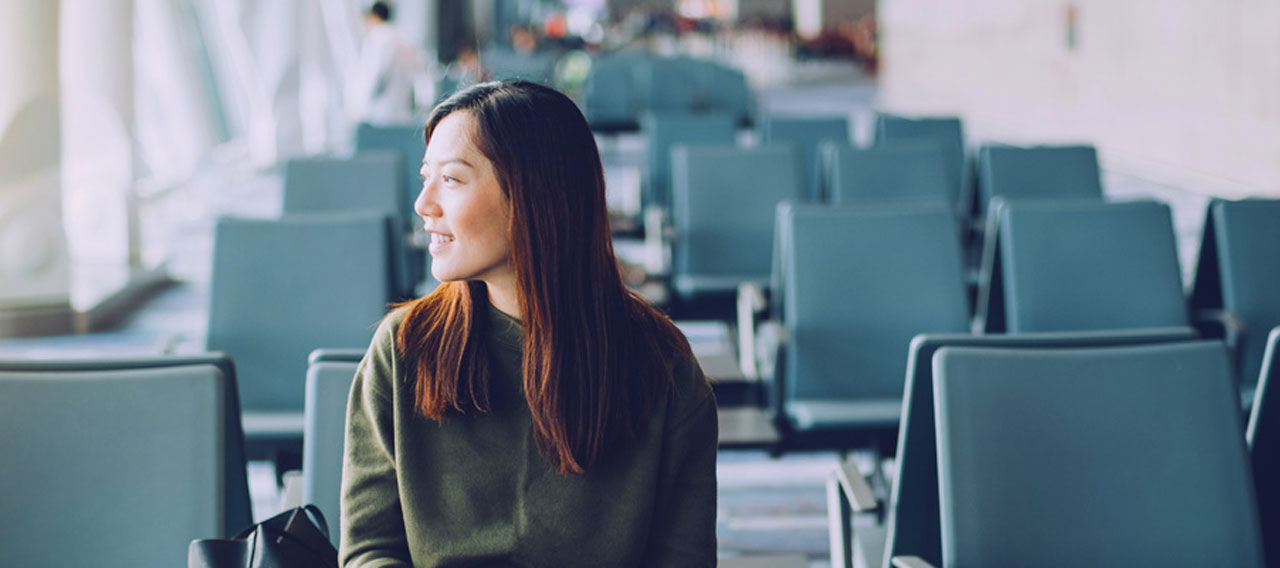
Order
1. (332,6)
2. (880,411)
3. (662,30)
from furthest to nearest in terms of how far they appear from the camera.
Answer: (662,30) < (332,6) < (880,411)

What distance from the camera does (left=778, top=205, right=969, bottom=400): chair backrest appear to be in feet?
11.3

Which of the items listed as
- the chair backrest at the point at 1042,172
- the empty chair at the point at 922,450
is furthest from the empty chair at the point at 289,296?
the chair backrest at the point at 1042,172

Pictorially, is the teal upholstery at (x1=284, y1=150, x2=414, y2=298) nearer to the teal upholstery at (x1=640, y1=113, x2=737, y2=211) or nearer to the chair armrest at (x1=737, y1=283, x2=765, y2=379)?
the chair armrest at (x1=737, y1=283, x2=765, y2=379)

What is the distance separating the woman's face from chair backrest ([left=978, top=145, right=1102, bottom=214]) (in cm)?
394

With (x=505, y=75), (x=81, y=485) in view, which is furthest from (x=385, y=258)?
(x=505, y=75)

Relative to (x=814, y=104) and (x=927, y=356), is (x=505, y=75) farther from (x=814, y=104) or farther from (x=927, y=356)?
(x=814, y=104)

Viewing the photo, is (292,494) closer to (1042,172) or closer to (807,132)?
(1042,172)

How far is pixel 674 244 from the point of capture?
510 cm

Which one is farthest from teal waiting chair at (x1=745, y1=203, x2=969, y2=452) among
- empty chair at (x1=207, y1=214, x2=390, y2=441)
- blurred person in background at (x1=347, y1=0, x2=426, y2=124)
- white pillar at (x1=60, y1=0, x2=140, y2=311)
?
blurred person in background at (x1=347, y1=0, x2=426, y2=124)

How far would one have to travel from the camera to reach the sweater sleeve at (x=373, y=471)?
1.53 m

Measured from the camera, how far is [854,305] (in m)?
3.46

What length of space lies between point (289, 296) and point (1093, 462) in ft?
7.17

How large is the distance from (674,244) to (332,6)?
492 inches

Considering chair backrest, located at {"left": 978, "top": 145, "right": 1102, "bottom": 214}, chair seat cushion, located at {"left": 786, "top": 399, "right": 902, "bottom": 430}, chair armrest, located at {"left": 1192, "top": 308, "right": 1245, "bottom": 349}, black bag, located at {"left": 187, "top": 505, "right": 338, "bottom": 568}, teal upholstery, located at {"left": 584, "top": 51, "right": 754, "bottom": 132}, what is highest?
teal upholstery, located at {"left": 584, "top": 51, "right": 754, "bottom": 132}
